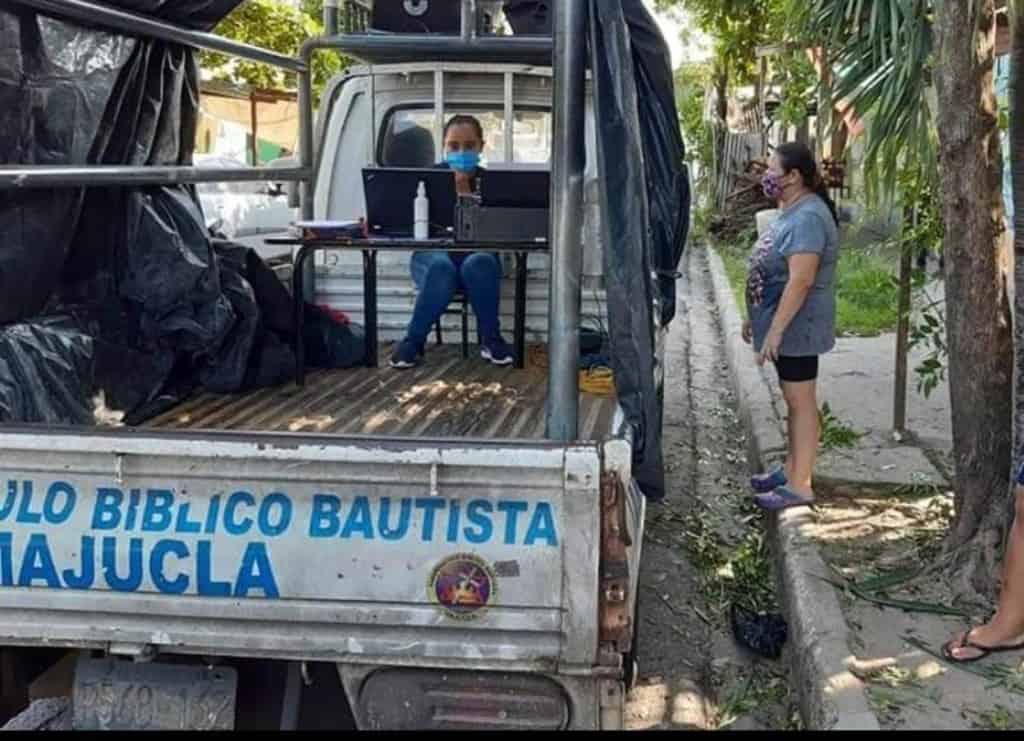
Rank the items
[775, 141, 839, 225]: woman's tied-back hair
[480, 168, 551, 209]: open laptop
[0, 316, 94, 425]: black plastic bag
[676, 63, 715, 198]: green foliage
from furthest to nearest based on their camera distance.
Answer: [676, 63, 715, 198]: green foliage, [775, 141, 839, 225]: woman's tied-back hair, [480, 168, 551, 209]: open laptop, [0, 316, 94, 425]: black plastic bag

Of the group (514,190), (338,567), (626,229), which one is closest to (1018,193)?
(626,229)

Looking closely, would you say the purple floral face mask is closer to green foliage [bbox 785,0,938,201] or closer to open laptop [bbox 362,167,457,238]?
green foliage [bbox 785,0,938,201]

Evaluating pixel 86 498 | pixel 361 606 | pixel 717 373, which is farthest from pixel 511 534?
pixel 717 373

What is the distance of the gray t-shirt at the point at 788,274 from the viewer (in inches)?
195

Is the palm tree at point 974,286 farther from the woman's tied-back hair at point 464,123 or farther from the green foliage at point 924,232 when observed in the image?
the woman's tied-back hair at point 464,123

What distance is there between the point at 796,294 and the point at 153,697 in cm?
322

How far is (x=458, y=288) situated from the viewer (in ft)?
17.4

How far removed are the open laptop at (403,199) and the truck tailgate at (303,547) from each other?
253 cm

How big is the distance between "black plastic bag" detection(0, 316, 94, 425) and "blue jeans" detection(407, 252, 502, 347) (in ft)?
5.44

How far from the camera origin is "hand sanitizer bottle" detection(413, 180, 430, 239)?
501cm

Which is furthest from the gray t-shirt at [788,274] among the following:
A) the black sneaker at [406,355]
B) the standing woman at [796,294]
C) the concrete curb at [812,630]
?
the black sneaker at [406,355]

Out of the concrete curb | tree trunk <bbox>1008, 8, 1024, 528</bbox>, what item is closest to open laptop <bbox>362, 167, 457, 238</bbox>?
the concrete curb

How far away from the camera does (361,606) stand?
2.68 meters

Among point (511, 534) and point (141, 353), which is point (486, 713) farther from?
point (141, 353)
